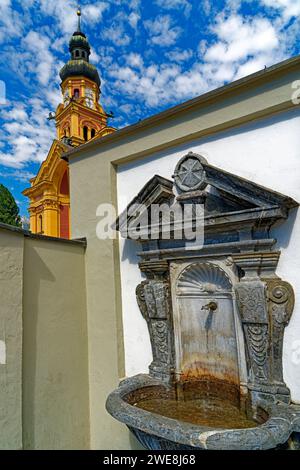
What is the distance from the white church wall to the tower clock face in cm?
2031

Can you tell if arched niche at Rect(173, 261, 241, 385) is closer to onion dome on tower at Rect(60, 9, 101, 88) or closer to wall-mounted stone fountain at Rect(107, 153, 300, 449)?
wall-mounted stone fountain at Rect(107, 153, 300, 449)

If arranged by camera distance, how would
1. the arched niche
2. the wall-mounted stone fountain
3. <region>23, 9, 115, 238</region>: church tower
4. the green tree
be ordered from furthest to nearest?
<region>23, 9, 115, 238</region>: church tower < the green tree < the arched niche < the wall-mounted stone fountain

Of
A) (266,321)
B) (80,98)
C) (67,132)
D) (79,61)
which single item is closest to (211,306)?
(266,321)

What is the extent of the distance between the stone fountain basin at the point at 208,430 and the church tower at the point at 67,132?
41.5 ft

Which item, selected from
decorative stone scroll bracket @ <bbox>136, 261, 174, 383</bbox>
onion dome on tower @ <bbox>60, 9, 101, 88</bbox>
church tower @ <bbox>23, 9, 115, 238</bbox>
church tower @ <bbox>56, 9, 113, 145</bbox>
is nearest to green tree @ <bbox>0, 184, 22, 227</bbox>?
church tower @ <bbox>23, 9, 115, 238</bbox>

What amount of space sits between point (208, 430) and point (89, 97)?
76.9ft

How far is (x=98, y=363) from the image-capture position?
3.68 meters

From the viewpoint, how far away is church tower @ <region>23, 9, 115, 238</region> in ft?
54.8

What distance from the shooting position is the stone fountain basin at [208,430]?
1940 mm

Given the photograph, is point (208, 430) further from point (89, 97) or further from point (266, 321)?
point (89, 97)

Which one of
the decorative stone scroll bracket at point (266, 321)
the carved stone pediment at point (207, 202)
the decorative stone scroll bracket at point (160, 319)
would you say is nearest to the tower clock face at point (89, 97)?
the carved stone pediment at point (207, 202)

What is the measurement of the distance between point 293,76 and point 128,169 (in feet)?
6.52
